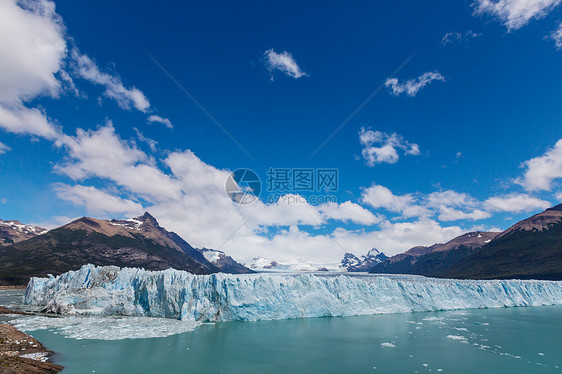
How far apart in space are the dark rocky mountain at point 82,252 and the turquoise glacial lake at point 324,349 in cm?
8495

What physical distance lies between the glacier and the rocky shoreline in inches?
427

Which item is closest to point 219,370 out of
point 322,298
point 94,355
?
point 94,355

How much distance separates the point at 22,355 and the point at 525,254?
411ft

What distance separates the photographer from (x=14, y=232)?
17788cm

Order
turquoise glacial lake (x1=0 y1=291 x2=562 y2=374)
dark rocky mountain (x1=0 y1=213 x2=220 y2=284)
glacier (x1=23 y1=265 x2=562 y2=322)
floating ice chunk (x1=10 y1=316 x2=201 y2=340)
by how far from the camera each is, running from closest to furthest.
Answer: turquoise glacial lake (x1=0 y1=291 x2=562 y2=374)
floating ice chunk (x1=10 y1=316 x2=201 y2=340)
glacier (x1=23 y1=265 x2=562 y2=322)
dark rocky mountain (x1=0 y1=213 x2=220 y2=284)

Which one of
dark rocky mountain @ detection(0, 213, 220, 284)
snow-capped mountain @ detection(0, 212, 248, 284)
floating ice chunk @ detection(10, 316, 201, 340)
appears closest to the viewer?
floating ice chunk @ detection(10, 316, 201, 340)

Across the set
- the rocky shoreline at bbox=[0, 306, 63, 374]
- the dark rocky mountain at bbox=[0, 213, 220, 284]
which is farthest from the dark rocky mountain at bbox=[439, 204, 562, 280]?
the dark rocky mountain at bbox=[0, 213, 220, 284]

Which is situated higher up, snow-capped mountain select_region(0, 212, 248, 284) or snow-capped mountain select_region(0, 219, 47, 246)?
snow-capped mountain select_region(0, 219, 47, 246)

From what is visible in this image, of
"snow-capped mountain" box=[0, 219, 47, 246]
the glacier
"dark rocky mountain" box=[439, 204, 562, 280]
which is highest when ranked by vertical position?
"snow-capped mountain" box=[0, 219, 47, 246]

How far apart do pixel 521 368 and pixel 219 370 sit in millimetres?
14542

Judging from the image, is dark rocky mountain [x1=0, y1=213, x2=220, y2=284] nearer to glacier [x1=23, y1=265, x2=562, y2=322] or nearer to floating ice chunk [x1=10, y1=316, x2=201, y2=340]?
glacier [x1=23, y1=265, x2=562, y2=322]

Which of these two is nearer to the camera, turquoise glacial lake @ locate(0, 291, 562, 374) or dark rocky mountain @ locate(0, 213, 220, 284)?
turquoise glacial lake @ locate(0, 291, 562, 374)

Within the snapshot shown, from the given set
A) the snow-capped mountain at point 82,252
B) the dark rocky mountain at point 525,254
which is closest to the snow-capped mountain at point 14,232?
the snow-capped mountain at point 82,252

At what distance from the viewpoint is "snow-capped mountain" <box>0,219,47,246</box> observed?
546 ft
